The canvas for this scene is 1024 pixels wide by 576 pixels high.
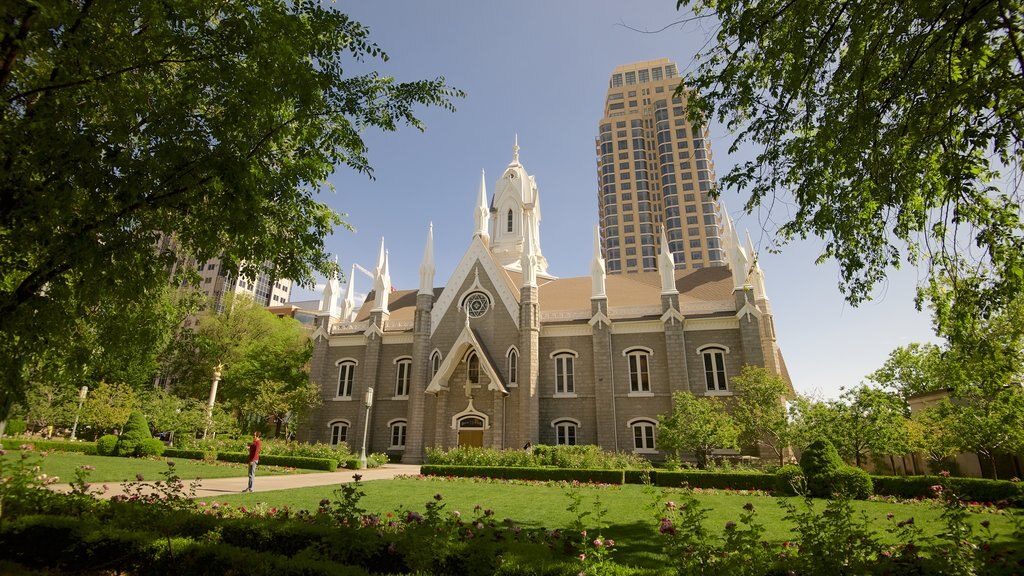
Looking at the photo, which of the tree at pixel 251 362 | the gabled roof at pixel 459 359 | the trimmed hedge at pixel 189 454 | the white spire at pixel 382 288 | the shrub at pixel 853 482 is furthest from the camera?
the white spire at pixel 382 288

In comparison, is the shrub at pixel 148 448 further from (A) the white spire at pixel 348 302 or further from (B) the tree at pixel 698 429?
(B) the tree at pixel 698 429

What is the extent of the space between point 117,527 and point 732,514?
38.0ft

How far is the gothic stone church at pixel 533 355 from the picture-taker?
91.6 ft

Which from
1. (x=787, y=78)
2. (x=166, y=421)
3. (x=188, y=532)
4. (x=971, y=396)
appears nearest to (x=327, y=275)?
(x=188, y=532)

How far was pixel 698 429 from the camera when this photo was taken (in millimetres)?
22578

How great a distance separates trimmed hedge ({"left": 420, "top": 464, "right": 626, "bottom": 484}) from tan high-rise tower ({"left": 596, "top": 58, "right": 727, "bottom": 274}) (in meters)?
71.2

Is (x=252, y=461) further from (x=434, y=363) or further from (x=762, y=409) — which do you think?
(x=762, y=409)

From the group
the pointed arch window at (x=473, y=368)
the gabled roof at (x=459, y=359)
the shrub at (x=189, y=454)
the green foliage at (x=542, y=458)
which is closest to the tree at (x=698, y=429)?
the green foliage at (x=542, y=458)

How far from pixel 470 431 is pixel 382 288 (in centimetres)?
1237

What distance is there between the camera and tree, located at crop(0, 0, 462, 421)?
5.49m

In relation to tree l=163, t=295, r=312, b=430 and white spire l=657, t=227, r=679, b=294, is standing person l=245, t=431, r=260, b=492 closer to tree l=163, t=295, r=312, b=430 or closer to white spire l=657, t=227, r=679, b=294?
tree l=163, t=295, r=312, b=430

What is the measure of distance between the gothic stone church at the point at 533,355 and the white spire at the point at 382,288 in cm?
10

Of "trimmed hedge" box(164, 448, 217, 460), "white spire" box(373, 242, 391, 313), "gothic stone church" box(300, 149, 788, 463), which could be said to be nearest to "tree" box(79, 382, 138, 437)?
"trimmed hedge" box(164, 448, 217, 460)

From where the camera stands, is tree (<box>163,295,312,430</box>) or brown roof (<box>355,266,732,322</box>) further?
tree (<box>163,295,312,430</box>)
